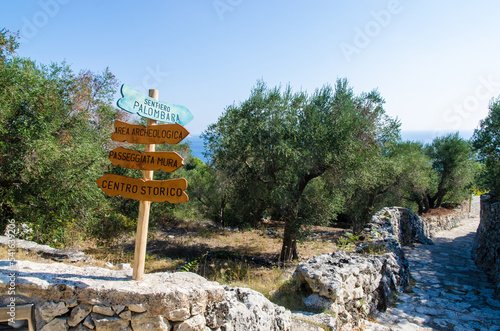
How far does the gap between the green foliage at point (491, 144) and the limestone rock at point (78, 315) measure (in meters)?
15.0

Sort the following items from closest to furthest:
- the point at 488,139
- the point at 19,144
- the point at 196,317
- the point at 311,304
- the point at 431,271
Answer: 1. the point at 196,317
2. the point at 311,304
3. the point at 19,144
4. the point at 431,271
5. the point at 488,139

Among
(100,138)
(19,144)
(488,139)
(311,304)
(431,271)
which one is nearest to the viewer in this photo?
(311,304)

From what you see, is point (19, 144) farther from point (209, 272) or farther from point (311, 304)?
point (311, 304)

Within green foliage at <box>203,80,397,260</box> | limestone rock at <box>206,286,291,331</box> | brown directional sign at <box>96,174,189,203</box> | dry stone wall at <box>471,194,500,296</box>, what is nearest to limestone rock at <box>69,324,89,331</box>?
limestone rock at <box>206,286,291,331</box>

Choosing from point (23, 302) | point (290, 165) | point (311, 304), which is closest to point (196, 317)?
point (23, 302)

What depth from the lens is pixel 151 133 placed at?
3828 mm

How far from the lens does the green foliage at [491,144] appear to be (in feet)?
40.9

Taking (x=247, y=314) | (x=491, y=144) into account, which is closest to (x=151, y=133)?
(x=247, y=314)

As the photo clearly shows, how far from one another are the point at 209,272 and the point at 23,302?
→ 293 inches

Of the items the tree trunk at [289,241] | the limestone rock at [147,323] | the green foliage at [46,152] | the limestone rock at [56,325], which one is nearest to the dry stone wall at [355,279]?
the limestone rock at [147,323]

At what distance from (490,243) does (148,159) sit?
39.7ft

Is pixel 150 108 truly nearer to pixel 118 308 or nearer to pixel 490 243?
pixel 118 308

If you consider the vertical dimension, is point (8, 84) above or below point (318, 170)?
above

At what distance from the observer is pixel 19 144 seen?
301 inches
